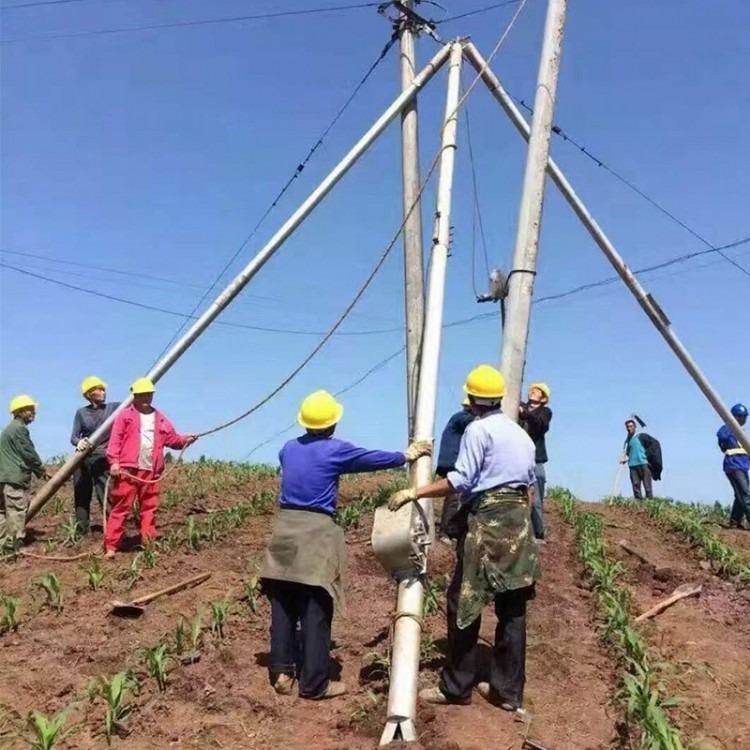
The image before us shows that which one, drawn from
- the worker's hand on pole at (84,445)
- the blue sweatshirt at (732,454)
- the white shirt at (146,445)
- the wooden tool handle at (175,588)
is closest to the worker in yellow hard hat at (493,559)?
the wooden tool handle at (175,588)

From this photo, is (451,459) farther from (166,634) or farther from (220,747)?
(220,747)

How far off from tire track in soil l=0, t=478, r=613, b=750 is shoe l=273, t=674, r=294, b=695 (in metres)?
0.05

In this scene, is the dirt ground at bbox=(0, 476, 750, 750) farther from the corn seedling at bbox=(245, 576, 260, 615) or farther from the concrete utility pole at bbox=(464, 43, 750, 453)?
the concrete utility pole at bbox=(464, 43, 750, 453)

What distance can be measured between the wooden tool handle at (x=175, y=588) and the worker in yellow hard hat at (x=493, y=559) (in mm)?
2866

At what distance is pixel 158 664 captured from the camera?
17.2ft

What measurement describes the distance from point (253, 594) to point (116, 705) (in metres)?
2.16

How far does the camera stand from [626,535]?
11.1 metres

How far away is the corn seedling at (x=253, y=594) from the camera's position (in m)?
6.75

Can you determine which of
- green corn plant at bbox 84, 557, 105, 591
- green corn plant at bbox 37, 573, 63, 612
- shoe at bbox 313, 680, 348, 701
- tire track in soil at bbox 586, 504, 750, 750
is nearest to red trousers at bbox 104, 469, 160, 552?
green corn plant at bbox 84, 557, 105, 591

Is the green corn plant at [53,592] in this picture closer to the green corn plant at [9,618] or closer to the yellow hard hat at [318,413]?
the green corn plant at [9,618]

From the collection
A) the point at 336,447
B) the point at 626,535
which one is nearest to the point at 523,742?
the point at 336,447

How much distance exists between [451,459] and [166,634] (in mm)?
3415

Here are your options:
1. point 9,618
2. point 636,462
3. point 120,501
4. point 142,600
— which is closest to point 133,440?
point 120,501

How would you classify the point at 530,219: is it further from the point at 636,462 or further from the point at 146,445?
the point at 636,462
